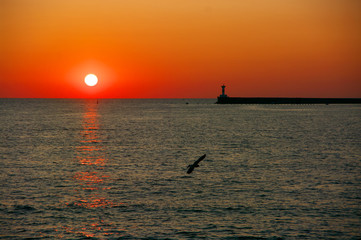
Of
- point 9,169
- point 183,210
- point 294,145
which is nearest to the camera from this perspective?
point 183,210

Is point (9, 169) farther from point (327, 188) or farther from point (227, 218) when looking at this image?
point (327, 188)

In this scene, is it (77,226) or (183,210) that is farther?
(183,210)

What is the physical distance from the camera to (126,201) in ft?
71.7

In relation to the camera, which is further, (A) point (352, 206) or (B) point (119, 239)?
(A) point (352, 206)

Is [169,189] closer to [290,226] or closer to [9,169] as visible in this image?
[290,226]

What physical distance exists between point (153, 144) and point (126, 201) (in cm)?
2858

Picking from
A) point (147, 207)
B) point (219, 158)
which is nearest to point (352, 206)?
point (147, 207)

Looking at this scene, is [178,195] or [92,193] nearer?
[178,195]

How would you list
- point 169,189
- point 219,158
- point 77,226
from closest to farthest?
point 77,226, point 169,189, point 219,158

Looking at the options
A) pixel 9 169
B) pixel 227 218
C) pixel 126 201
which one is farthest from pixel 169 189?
pixel 9 169

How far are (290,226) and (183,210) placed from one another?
4.98 meters

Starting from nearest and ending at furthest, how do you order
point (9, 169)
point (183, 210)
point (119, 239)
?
1. point (119, 239)
2. point (183, 210)
3. point (9, 169)

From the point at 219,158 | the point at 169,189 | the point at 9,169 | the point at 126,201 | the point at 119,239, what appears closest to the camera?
the point at 119,239

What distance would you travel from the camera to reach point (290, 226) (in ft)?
58.8
